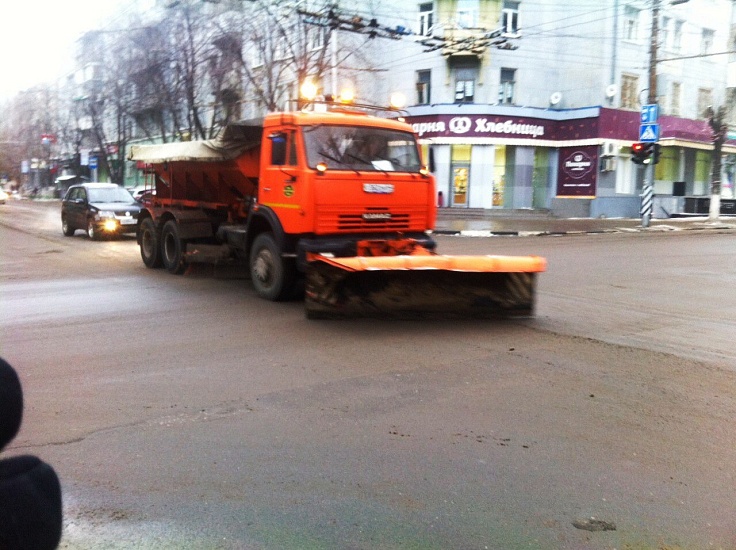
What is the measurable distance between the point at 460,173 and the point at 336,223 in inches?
1008

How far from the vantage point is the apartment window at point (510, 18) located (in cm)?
3350

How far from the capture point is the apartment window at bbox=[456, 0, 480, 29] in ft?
107

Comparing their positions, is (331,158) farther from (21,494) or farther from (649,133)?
(649,133)

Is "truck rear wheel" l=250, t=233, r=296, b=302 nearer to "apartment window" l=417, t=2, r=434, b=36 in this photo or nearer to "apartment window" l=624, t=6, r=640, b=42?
"apartment window" l=417, t=2, r=434, b=36

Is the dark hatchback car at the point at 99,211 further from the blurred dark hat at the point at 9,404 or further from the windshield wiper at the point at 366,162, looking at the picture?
the blurred dark hat at the point at 9,404

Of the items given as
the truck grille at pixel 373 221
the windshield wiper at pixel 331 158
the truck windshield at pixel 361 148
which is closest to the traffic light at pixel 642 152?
the truck windshield at pixel 361 148

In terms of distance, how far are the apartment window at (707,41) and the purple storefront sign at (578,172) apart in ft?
35.5

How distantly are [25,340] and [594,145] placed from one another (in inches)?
1215

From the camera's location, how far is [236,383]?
6.14 m

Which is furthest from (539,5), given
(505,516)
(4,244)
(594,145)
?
(505,516)

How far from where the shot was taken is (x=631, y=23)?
1363 inches

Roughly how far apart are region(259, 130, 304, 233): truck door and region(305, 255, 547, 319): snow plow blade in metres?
1.42

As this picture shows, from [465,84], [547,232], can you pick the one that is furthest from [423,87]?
[547,232]

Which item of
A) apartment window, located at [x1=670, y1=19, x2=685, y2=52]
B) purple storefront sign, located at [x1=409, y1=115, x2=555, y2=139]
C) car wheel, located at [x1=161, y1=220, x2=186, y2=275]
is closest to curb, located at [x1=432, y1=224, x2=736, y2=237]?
purple storefront sign, located at [x1=409, y1=115, x2=555, y2=139]
